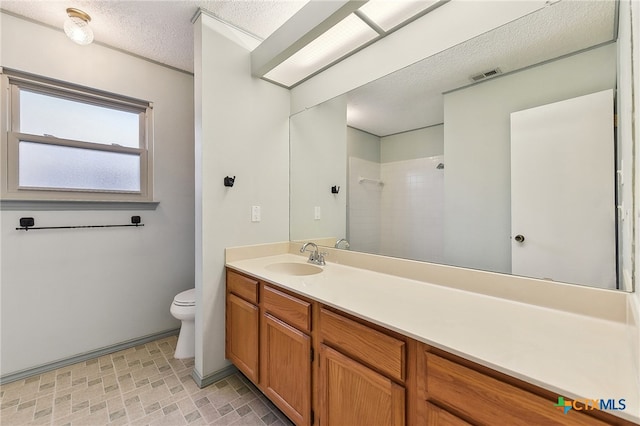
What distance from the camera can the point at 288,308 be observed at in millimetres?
1351

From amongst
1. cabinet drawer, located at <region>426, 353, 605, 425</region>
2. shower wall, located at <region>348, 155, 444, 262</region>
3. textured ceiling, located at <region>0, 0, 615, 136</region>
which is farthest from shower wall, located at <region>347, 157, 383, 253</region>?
cabinet drawer, located at <region>426, 353, 605, 425</region>

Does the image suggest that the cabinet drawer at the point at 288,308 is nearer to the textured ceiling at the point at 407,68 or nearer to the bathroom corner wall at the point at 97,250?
the textured ceiling at the point at 407,68

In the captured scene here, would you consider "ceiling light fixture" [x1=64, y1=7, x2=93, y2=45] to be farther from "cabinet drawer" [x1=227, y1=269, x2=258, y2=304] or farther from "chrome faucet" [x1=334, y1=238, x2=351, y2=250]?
"chrome faucet" [x1=334, y1=238, x2=351, y2=250]

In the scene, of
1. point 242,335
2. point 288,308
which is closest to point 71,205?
point 242,335

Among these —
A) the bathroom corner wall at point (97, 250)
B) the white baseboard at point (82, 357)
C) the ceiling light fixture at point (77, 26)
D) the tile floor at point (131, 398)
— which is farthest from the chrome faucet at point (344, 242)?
the ceiling light fixture at point (77, 26)

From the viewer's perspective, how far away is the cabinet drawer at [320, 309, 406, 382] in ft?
2.94

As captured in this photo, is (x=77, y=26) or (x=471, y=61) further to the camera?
(x=77, y=26)

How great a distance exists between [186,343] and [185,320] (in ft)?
0.71

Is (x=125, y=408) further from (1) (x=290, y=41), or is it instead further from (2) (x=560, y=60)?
(2) (x=560, y=60)

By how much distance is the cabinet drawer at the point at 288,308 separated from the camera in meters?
1.25

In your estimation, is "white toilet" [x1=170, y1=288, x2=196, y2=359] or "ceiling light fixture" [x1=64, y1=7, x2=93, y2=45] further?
"white toilet" [x1=170, y1=288, x2=196, y2=359]

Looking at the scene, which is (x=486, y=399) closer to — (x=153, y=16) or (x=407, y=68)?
(x=407, y=68)

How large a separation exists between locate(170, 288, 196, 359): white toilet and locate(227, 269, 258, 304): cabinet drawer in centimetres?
47

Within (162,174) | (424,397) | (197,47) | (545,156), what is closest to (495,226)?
(545,156)
